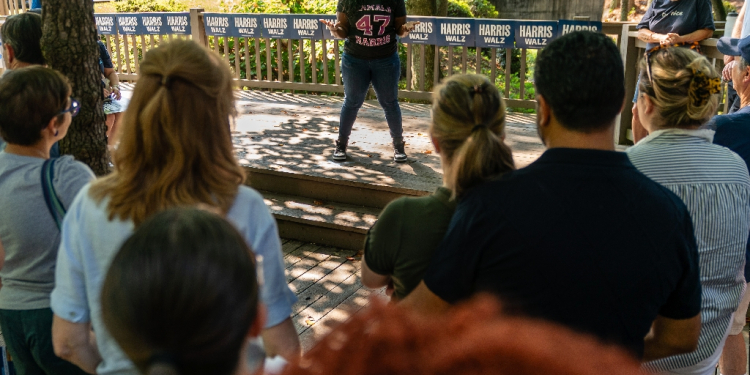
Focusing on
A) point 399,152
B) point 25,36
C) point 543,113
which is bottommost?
point 399,152

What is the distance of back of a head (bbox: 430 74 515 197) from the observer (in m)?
1.70

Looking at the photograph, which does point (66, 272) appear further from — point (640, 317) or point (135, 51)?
point (135, 51)

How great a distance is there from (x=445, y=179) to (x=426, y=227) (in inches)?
6.1

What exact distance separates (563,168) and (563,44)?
34 centimetres

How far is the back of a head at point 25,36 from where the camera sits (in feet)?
11.8

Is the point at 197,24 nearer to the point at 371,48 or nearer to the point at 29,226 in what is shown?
the point at 371,48

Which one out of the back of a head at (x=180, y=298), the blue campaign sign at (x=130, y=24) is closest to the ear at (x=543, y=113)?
the back of a head at (x=180, y=298)

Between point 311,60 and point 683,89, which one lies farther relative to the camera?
point 311,60

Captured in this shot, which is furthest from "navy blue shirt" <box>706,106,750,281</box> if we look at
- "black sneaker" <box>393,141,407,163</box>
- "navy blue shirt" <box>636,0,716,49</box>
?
"black sneaker" <box>393,141,407,163</box>

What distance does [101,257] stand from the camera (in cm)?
159

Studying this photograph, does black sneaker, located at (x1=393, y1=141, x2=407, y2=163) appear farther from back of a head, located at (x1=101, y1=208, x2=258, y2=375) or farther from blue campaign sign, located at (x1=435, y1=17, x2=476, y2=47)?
back of a head, located at (x1=101, y1=208, x2=258, y2=375)

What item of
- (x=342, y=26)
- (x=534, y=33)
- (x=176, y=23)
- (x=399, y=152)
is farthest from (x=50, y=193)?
(x=176, y=23)

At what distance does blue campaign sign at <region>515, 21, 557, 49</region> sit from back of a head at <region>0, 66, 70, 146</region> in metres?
6.23

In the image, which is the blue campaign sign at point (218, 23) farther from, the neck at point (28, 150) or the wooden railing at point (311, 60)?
the neck at point (28, 150)
